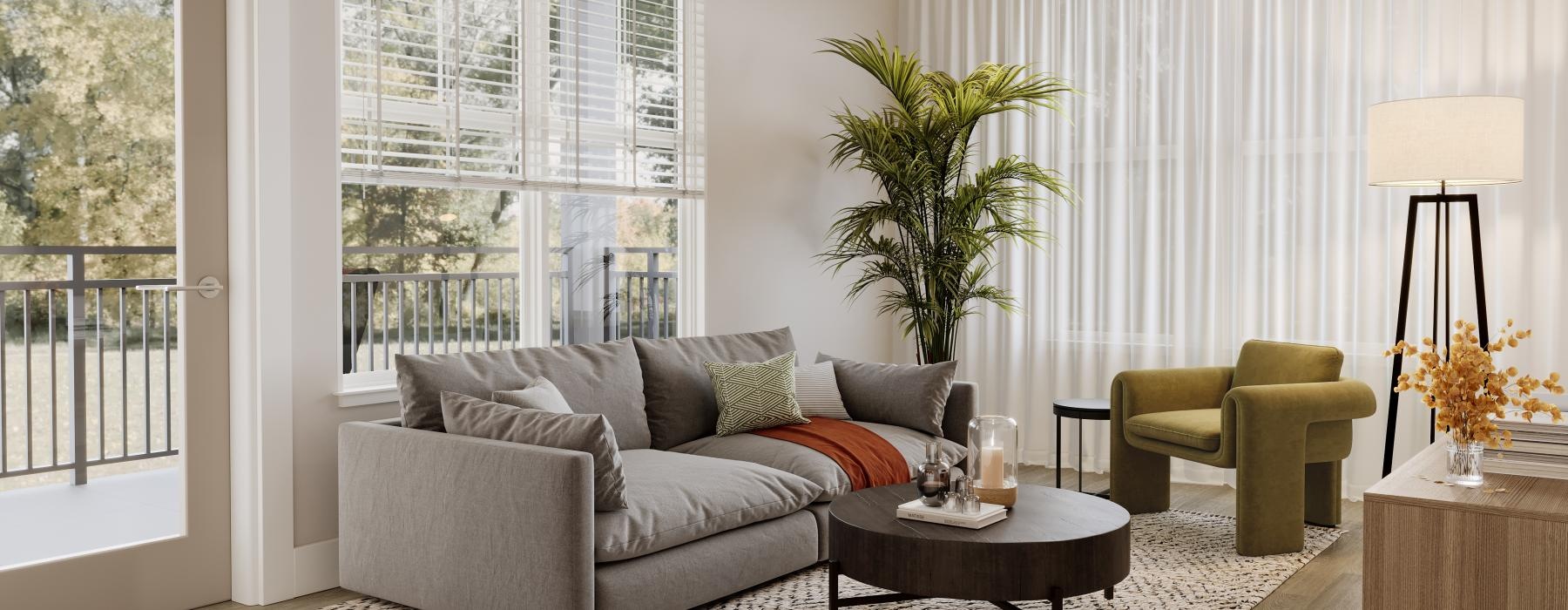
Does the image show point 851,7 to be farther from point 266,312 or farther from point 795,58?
point 266,312

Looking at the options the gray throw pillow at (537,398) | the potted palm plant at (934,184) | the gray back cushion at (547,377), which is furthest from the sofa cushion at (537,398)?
the potted palm plant at (934,184)

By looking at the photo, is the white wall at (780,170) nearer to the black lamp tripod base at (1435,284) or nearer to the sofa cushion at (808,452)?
the sofa cushion at (808,452)

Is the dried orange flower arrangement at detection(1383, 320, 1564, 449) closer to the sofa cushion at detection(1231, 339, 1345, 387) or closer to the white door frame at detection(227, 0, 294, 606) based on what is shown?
the sofa cushion at detection(1231, 339, 1345, 387)

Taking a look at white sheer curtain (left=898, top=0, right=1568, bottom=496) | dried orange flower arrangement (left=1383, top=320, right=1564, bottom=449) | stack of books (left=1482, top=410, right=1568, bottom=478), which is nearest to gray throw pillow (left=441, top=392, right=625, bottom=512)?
dried orange flower arrangement (left=1383, top=320, right=1564, bottom=449)

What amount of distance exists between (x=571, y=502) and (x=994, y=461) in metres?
1.13

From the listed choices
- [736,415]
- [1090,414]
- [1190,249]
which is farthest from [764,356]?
[1190,249]

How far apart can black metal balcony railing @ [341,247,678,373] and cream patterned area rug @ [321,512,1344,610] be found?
905 millimetres

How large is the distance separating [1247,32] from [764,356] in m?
2.61

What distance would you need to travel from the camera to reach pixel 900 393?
168 inches

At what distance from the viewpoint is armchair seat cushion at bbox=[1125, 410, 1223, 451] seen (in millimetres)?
4023

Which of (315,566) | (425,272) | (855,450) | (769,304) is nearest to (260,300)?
(425,272)

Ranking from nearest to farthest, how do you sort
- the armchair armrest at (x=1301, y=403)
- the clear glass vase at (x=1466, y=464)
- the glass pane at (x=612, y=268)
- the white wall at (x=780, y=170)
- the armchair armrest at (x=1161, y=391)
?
the clear glass vase at (x=1466, y=464)
the armchair armrest at (x=1301, y=403)
the glass pane at (x=612, y=268)
the armchair armrest at (x=1161, y=391)
the white wall at (x=780, y=170)

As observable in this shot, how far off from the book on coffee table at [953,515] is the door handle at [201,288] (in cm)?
209

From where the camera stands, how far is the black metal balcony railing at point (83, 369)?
2.98 meters
